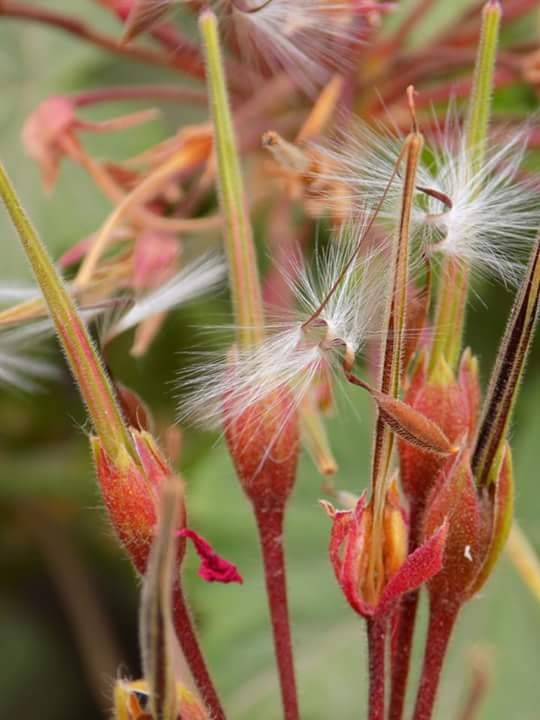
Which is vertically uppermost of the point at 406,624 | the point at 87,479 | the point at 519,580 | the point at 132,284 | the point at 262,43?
the point at 262,43

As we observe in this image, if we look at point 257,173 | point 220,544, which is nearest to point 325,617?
point 220,544

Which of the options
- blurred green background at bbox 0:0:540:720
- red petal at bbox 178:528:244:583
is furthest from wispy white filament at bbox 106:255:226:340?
blurred green background at bbox 0:0:540:720

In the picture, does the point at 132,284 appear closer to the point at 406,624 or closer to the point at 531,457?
the point at 406,624

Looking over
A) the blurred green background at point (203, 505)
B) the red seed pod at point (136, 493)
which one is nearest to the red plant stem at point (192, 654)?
the red seed pod at point (136, 493)

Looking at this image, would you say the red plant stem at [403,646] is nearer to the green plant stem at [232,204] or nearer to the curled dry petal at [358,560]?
the curled dry petal at [358,560]

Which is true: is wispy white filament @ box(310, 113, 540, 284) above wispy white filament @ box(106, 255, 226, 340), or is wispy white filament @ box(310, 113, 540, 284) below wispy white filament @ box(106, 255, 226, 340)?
above

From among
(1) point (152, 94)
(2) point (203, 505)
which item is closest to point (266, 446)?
(1) point (152, 94)

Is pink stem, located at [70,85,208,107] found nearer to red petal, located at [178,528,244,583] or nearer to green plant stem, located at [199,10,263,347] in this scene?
green plant stem, located at [199,10,263,347]
